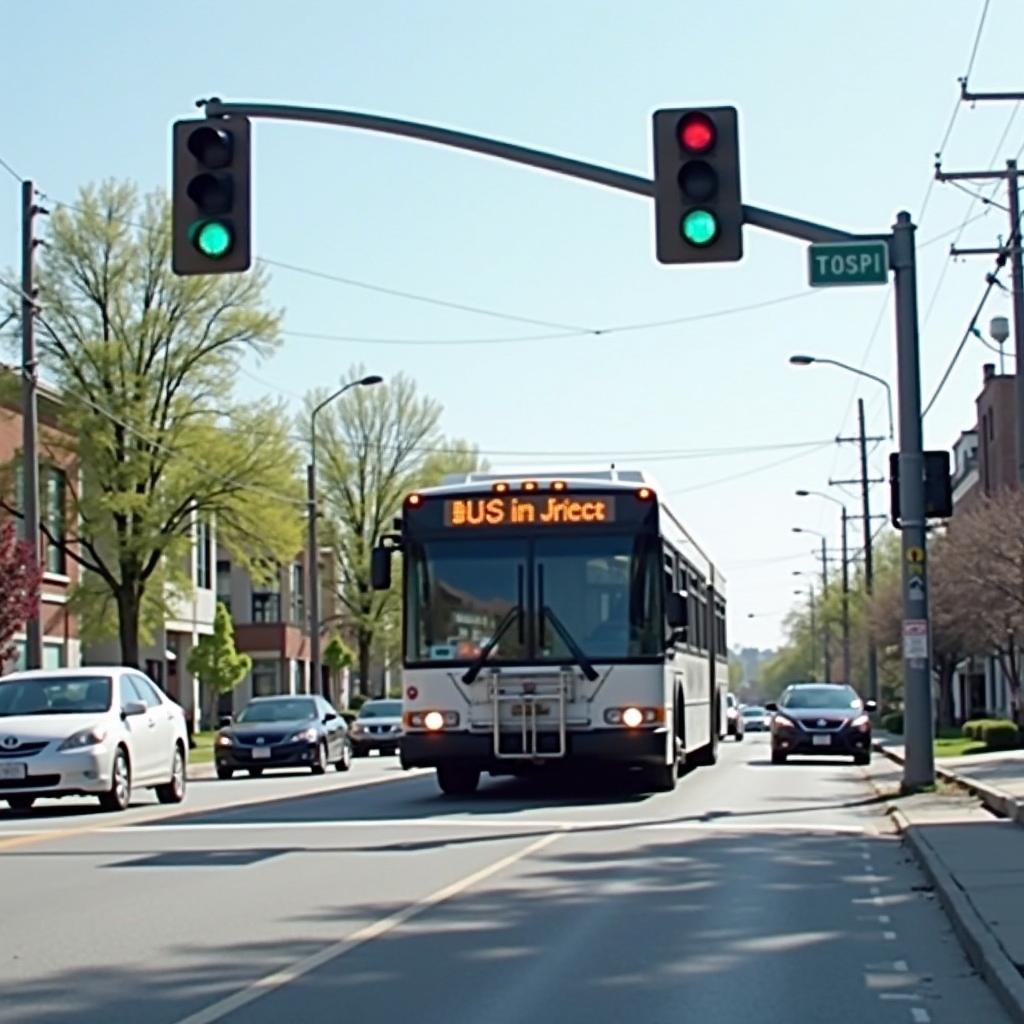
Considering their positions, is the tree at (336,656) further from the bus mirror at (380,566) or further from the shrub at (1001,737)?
the bus mirror at (380,566)

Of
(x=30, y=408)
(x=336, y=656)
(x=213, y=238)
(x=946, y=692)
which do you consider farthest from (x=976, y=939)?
(x=336, y=656)

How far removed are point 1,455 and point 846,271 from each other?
104 ft

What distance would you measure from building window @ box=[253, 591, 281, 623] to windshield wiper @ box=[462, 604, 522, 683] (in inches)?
2578

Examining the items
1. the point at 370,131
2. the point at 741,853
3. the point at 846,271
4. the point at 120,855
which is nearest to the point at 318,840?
the point at 120,855

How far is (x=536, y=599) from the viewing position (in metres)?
22.1

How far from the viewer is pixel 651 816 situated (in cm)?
2055

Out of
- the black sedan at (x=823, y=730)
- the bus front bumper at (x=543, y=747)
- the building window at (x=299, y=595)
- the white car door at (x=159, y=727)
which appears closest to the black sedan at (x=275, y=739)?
the black sedan at (x=823, y=730)

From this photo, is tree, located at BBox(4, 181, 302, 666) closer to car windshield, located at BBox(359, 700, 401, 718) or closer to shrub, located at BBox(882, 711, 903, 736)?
car windshield, located at BBox(359, 700, 401, 718)

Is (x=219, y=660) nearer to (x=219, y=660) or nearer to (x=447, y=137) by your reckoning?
(x=219, y=660)

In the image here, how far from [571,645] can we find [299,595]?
67504mm

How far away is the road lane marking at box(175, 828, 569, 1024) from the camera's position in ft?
30.0

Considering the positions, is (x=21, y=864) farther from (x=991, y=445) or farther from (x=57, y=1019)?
(x=991, y=445)

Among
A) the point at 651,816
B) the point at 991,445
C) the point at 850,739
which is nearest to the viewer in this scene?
the point at 651,816

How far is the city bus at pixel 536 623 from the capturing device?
2172 cm
